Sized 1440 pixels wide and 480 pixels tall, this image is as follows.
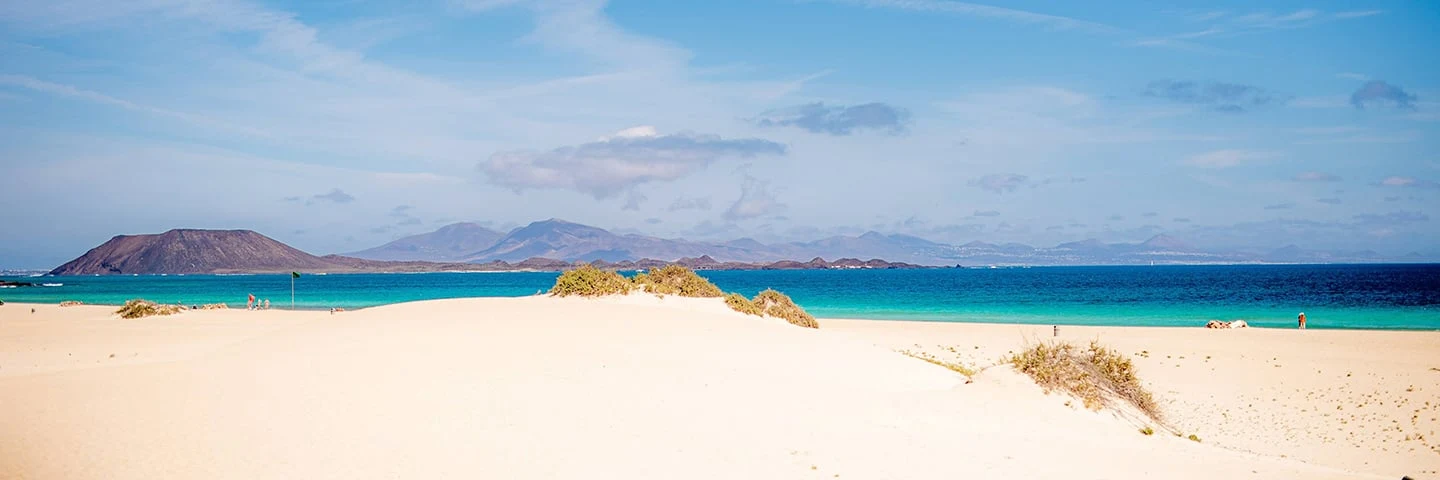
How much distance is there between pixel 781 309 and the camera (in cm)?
2530

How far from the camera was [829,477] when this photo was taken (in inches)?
342

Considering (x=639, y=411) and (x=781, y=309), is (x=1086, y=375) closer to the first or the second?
(x=639, y=411)

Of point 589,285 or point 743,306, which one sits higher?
point 589,285

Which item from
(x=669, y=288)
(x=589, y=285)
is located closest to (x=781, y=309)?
(x=669, y=288)

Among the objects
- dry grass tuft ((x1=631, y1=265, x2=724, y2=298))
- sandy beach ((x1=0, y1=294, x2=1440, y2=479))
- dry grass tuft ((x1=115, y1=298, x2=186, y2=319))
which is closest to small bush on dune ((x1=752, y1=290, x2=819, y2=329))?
dry grass tuft ((x1=631, y1=265, x2=724, y2=298))

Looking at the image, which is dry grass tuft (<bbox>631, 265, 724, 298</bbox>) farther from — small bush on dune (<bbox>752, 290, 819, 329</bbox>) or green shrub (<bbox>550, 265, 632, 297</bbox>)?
small bush on dune (<bbox>752, 290, 819, 329</bbox>)

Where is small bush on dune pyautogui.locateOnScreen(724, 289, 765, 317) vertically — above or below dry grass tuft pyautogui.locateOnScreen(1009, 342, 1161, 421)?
above

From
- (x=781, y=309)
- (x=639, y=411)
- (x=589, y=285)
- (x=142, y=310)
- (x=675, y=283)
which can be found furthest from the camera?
(x=142, y=310)

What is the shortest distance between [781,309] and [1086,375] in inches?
498

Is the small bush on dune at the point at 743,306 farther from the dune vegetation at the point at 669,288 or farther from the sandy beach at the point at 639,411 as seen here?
the sandy beach at the point at 639,411

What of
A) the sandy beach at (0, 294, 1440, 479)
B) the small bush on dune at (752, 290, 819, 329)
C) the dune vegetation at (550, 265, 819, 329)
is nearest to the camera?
the sandy beach at (0, 294, 1440, 479)

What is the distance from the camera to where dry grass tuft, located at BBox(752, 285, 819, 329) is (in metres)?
25.0

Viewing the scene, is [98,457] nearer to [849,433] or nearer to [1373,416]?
[849,433]

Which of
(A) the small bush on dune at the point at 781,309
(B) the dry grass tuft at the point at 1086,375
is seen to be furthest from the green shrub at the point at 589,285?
(B) the dry grass tuft at the point at 1086,375
